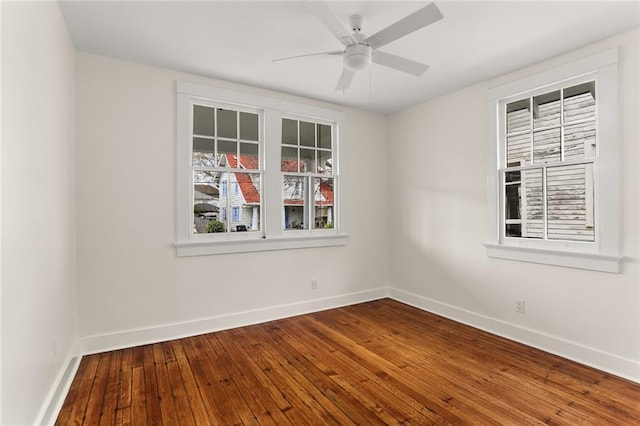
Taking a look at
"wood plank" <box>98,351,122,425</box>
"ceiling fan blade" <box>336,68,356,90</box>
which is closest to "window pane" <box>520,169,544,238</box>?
"ceiling fan blade" <box>336,68,356,90</box>

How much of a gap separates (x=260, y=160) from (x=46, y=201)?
217 centimetres

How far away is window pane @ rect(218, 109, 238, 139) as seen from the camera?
364 centimetres

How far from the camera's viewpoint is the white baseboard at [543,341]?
2.55 meters

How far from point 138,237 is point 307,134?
2303 millimetres

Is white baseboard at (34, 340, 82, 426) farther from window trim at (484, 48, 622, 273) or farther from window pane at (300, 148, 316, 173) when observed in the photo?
window trim at (484, 48, 622, 273)

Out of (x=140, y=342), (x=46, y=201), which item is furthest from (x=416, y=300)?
(x=46, y=201)

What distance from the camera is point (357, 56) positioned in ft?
7.66

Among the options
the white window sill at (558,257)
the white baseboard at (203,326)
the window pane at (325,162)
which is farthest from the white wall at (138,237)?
the white window sill at (558,257)

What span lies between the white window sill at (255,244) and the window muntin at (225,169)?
0.53ft

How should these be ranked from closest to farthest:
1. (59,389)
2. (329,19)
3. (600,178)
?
(329,19) → (59,389) → (600,178)

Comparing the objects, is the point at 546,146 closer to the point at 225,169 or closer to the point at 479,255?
the point at 479,255

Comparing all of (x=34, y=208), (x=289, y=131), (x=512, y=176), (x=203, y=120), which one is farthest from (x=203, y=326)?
(x=512, y=176)

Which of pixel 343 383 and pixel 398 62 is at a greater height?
pixel 398 62

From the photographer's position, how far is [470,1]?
86.1 inches
